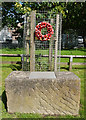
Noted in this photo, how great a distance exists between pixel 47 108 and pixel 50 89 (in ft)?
1.46

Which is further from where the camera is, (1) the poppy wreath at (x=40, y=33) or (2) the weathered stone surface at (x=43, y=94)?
(1) the poppy wreath at (x=40, y=33)

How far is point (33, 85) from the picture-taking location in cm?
299

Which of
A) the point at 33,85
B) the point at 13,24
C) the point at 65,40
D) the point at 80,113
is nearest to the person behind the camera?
the point at 33,85

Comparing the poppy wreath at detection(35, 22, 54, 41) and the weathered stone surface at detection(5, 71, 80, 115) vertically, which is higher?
the poppy wreath at detection(35, 22, 54, 41)

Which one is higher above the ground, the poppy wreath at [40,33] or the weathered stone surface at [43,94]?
the poppy wreath at [40,33]

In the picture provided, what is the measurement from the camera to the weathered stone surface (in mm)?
2994

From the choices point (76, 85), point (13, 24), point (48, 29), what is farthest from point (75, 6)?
point (76, 85)

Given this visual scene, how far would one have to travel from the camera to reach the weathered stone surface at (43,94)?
9.82 ft

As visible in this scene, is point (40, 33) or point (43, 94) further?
point (40, 33)

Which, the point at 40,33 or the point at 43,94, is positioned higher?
the point at 40,33

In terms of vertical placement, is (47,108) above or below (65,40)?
below

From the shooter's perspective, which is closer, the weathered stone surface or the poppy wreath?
the weathered stone surface

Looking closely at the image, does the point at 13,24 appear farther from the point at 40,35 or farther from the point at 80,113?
the point at 80,113

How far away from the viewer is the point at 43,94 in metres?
3.02
